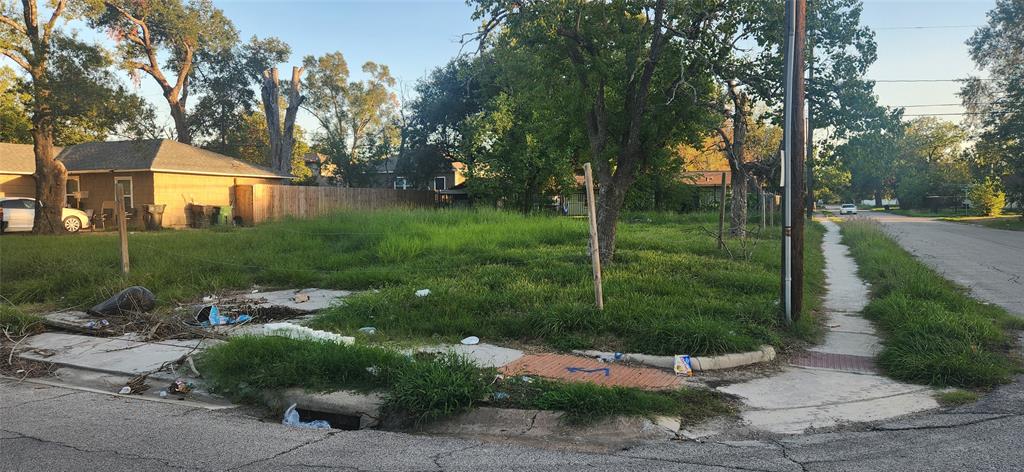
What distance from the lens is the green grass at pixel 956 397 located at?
5336mm

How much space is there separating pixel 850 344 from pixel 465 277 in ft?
18.8

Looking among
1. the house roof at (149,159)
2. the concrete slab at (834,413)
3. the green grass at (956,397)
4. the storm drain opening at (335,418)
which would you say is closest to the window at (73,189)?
the house roof at (149,159)

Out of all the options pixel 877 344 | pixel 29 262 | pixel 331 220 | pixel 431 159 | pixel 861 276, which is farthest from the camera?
pixel 431 159

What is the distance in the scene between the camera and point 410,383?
A: 518 cm

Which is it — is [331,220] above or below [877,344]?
above

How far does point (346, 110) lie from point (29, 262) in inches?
1697

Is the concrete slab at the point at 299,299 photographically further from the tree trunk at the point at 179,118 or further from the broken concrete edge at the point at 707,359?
the tree trunk at the point at 179,118

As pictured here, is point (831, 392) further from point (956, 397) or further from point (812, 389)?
point (956, 397)

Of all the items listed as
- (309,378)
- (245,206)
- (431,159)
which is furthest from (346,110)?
(309,378)

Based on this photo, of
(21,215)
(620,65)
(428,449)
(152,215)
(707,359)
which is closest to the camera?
(428,449)

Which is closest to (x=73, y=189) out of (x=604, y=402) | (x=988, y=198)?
(x=604, y=402)

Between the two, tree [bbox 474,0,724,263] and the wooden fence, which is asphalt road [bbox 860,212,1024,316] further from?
the wooden fence

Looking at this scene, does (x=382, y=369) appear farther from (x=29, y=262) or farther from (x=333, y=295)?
(x=29, y=262)

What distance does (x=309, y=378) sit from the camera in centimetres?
570
